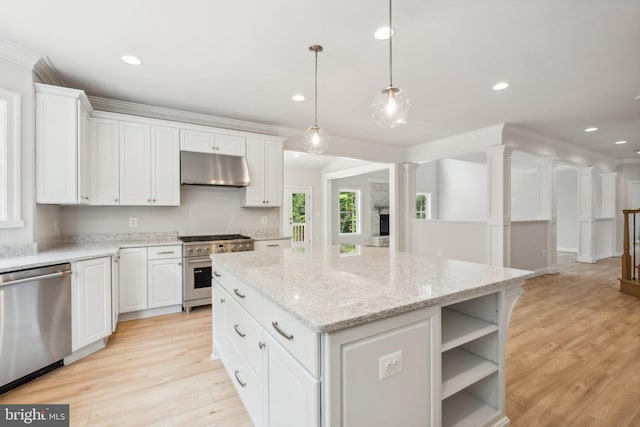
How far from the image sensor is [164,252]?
3.34 meters

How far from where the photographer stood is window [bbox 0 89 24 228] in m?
2.28

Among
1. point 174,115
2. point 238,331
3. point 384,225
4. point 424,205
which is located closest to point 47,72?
point 174,115

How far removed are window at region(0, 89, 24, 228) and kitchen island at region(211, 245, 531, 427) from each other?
191 cm

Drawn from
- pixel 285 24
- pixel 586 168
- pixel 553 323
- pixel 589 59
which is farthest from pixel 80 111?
pixel 586 168

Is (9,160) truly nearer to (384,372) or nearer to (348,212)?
(384,372)

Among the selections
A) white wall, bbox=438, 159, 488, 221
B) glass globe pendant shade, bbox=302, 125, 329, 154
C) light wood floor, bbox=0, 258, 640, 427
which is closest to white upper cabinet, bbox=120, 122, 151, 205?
light wood floor, bbox=0, 258, 640, 427

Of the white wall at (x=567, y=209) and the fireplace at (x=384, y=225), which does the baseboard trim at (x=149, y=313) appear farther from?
the white wall at (x=567, y=209)

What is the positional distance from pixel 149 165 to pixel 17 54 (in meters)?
1.38

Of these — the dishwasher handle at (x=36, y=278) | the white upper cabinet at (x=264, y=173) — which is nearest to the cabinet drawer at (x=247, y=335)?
the dishwasher handle at (x=36, y=278)

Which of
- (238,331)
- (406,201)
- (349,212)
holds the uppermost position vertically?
(406,201)

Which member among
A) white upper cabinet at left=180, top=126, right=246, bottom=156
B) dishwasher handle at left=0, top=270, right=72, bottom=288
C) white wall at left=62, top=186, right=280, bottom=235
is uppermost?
white upper cabinet at left=180, top=126, right=246, bottom=156

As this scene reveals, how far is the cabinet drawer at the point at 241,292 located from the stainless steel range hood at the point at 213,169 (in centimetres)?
176

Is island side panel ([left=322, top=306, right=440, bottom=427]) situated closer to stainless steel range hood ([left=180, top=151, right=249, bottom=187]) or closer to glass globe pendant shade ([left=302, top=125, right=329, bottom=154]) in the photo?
glass globe pendant shade ([left=302, top=125, right=329, bottom=154])

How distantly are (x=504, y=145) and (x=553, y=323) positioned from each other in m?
2.59
